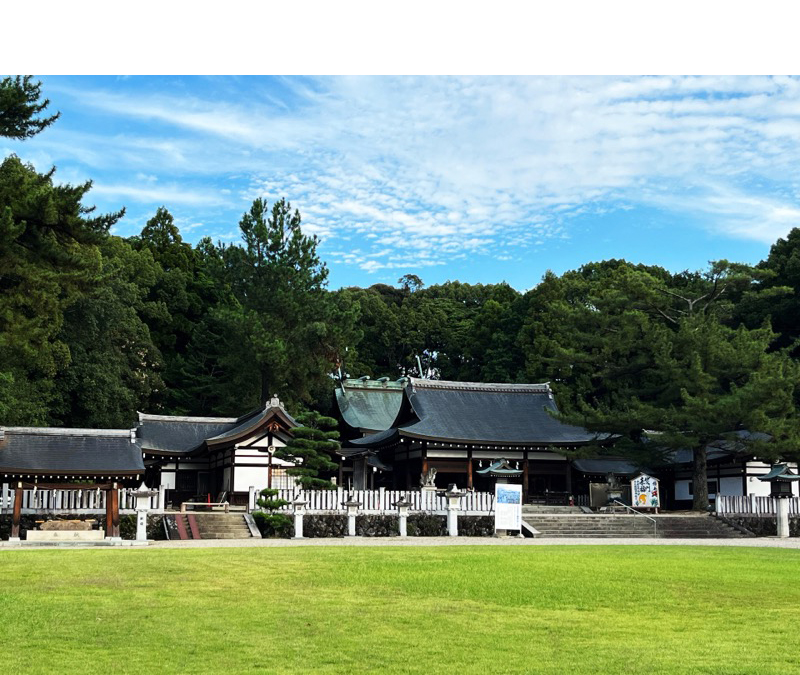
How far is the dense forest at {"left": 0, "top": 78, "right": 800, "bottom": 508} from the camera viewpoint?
18422 mm

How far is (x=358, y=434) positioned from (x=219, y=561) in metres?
27.2

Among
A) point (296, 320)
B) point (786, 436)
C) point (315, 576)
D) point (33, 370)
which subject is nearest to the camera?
point (315, 576)

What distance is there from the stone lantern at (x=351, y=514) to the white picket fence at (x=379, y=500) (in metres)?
0.40

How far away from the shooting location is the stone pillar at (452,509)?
27.0 m

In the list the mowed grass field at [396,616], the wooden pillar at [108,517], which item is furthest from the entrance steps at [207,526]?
the mowed grass field at [396,616]

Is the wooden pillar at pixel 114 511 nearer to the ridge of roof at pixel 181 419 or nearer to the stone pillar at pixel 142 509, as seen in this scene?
the stone pillar at pixel 142 509

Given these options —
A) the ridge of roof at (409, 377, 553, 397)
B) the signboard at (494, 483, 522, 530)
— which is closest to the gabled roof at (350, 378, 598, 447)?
the ridge of roof at (409, 377, 553, 397)

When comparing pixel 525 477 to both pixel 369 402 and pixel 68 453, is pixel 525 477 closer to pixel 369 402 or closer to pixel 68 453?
pixel 369 402

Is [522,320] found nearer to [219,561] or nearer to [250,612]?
[219,561]

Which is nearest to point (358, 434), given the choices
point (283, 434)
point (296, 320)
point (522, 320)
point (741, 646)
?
point (296, 320)

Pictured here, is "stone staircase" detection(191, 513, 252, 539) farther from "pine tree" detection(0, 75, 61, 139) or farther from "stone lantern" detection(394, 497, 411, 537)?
"pine tree" detection(0, 75, 61, 139)

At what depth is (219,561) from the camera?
1521cm

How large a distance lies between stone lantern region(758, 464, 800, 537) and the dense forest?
1.84 m

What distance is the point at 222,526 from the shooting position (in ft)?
84.2
